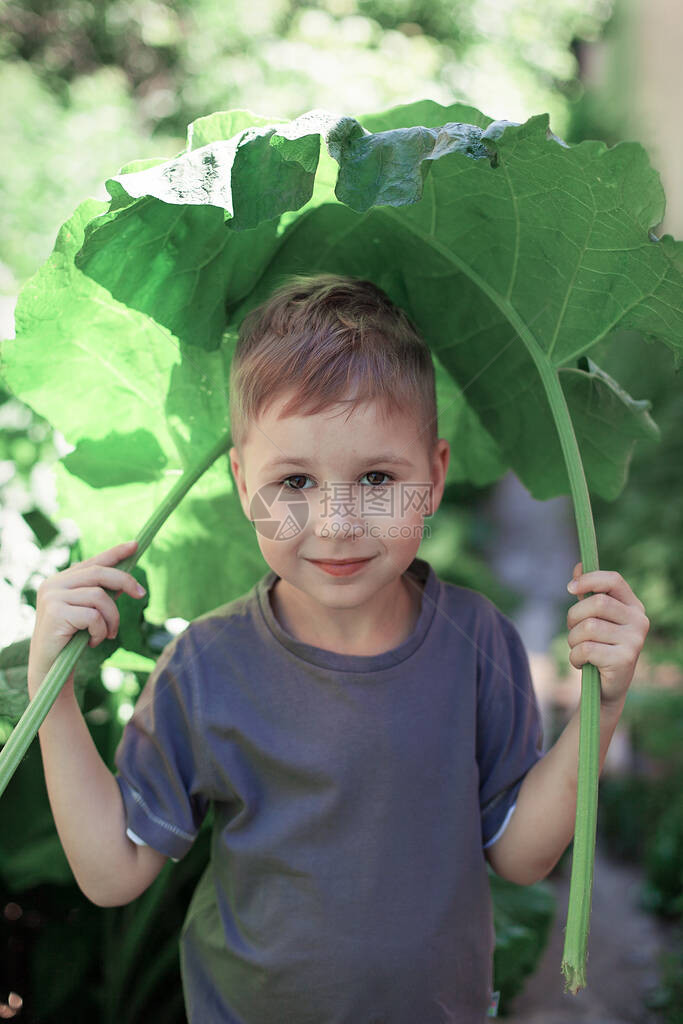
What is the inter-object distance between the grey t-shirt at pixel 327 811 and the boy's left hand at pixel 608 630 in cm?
27

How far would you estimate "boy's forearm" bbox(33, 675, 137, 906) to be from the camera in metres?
1.30

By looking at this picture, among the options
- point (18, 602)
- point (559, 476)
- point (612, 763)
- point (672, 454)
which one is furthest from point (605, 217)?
point (612, 763)

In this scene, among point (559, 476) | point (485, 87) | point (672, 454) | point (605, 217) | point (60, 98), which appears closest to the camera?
point (605, 217)

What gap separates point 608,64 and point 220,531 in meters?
11.3

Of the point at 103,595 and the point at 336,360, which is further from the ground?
the point at 336,360

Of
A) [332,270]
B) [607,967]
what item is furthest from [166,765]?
[607,967]

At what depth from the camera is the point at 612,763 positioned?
16.3ft

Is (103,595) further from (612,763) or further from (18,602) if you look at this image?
(612,763)

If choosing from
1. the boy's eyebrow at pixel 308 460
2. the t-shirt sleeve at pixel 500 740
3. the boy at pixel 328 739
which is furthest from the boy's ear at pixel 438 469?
the t-shirt sleeve at pixel 500 740

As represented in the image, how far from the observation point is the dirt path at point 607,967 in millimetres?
2834

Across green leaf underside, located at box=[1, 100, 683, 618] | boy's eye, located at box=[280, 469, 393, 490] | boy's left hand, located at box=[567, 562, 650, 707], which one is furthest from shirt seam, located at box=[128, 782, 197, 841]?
boy's left hand, located at box=[567, 562, 650, 707]

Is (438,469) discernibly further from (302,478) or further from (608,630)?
Result: (608,630)

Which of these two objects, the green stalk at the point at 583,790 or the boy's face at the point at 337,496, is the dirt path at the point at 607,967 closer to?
the green stalk at the point at 583,790

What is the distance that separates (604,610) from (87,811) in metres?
0.76
